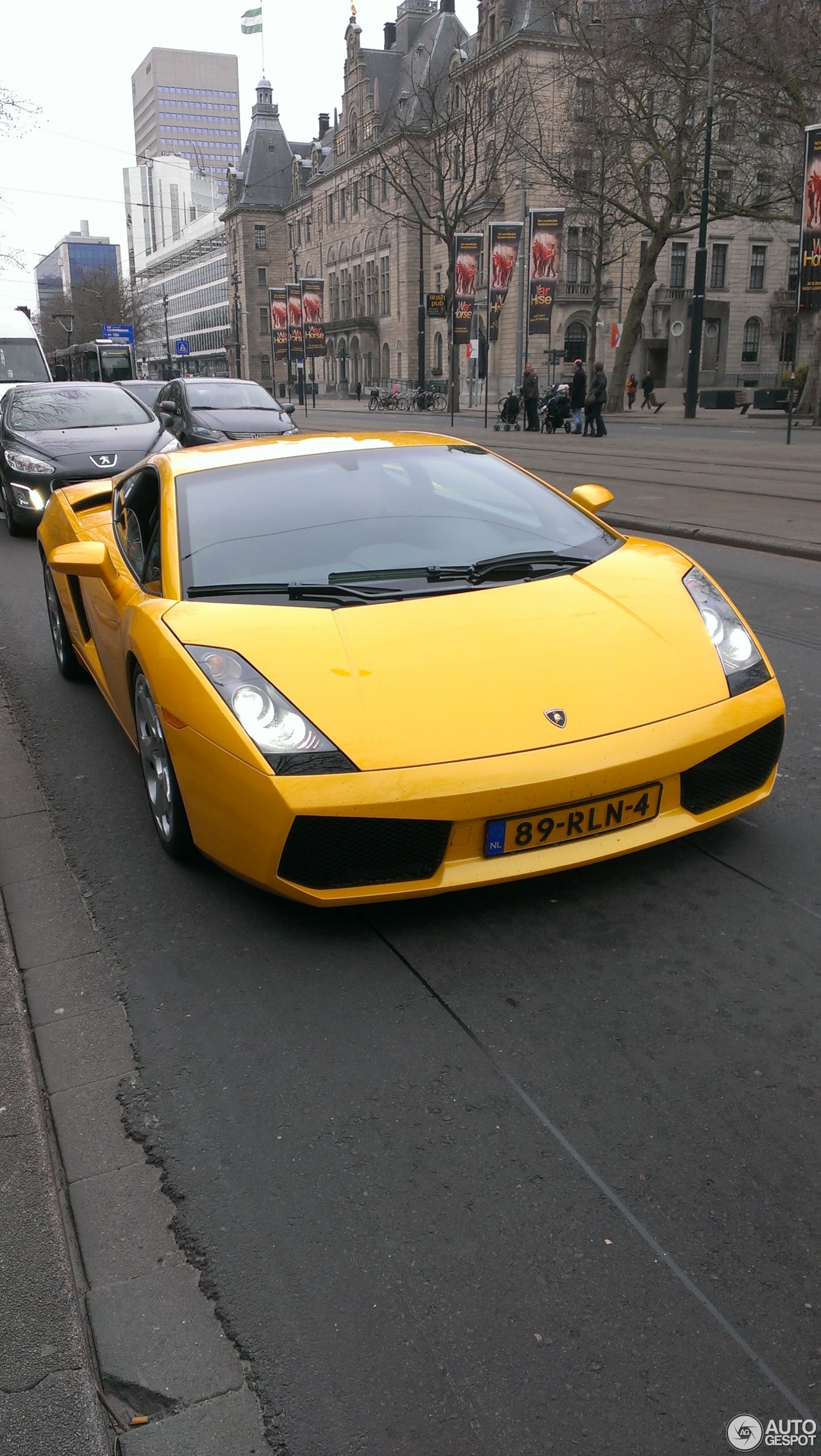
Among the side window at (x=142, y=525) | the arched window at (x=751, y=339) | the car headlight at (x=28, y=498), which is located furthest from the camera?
the arched window at (x=751, y=339)

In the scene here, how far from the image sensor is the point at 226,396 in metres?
16.1

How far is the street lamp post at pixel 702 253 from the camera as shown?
2828 cm

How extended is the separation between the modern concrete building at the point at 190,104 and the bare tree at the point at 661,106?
168 metres

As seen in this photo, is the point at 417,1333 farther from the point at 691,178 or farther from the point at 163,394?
the point at 691,178

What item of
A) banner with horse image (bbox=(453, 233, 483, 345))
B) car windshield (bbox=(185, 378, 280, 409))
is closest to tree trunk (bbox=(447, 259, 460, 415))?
banner with horse image (bbox=(453, 233, 483, 345))

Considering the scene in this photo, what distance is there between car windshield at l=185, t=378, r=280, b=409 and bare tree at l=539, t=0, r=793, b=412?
18.3 metres

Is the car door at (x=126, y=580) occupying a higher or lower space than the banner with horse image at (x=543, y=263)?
lower

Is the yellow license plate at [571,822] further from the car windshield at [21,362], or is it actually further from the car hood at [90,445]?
the car windshield at [21,362]

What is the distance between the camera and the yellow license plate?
2.95 meters

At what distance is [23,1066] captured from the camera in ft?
8.41

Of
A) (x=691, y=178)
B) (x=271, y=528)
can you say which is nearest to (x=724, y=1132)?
(x=271, y=528)

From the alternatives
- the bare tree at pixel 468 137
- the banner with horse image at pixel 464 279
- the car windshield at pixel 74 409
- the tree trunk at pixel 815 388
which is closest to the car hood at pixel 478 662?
the car windshield at pixel 74 409

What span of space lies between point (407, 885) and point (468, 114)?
43502mm

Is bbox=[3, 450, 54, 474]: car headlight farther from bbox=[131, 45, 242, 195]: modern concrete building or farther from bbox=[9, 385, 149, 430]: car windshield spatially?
bbox=[131, 45, 242, 195]: modern concrete building
